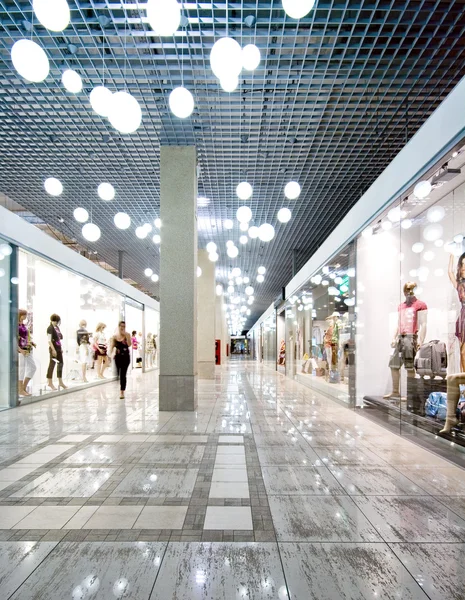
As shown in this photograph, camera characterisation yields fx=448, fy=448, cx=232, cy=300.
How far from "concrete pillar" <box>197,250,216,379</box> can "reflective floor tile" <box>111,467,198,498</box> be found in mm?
11136

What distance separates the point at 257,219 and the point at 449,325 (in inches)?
300

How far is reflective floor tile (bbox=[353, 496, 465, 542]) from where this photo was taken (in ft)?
7.95

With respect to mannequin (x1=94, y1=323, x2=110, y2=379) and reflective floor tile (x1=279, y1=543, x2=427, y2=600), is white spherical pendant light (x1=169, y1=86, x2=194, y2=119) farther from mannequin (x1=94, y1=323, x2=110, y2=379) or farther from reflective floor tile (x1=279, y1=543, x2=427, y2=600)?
mannequin (x1=94, y1=323, x2=110, y2=379)

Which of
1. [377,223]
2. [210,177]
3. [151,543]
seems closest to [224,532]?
[151,543]

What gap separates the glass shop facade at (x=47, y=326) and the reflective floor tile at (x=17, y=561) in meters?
5.87

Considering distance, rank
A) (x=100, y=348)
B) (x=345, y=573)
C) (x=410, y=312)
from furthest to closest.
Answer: (x=100, y=348), (x=410, y=312), (x=345, y=573)

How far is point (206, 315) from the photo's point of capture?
1527cm

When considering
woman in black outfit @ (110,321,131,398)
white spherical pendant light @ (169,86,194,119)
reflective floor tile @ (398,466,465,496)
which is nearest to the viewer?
reflective floor tile @ (398,466,465,496)

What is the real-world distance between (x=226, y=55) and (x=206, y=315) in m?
12.3

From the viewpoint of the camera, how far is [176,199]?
24.5 ft

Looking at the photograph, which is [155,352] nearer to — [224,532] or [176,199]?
[176,199]

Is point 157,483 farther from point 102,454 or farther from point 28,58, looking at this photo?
point 28,58

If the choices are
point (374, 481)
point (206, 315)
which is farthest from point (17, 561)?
point (206, 315)

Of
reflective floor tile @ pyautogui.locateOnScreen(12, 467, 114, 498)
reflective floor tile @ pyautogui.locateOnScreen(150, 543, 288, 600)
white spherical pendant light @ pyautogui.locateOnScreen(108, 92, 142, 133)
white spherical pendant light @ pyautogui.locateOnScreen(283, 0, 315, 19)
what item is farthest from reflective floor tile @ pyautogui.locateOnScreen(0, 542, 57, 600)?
white spherical pendant light @ pyautogui.locateOnScreen(283, 0, 315, 19)
